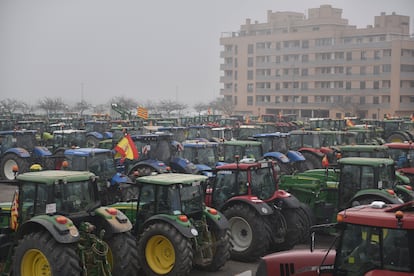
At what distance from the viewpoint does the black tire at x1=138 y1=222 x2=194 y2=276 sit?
1035 centimetres

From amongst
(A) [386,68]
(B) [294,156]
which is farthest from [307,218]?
(A) [386,68]

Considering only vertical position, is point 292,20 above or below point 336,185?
above

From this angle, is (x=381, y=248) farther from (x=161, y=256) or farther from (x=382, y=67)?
(x=382, y=67)

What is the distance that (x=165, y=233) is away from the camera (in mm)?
10477

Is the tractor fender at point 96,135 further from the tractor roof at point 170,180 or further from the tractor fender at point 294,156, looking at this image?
the tractor roof at point 170,180

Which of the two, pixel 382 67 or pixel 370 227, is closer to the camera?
pixel 370 227

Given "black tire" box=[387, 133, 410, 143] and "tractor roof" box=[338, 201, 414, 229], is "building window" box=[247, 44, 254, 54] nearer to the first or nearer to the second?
"black tire" box=[387, 133, 410, 143]

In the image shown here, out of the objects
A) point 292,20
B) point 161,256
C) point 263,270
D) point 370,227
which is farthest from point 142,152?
point 292,20

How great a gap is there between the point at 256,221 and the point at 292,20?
260ft

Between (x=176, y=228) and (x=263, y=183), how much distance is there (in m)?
3.23

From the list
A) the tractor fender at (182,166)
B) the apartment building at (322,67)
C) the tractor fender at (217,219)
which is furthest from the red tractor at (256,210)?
the apartment building at (322,67)

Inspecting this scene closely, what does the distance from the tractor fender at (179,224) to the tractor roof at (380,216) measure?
3.86 m

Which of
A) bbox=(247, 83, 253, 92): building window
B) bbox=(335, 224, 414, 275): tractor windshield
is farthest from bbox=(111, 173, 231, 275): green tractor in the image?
bbox=(247, 83, 253, 92): building window

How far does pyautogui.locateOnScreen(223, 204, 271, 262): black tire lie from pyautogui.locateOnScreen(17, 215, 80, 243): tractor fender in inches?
166
